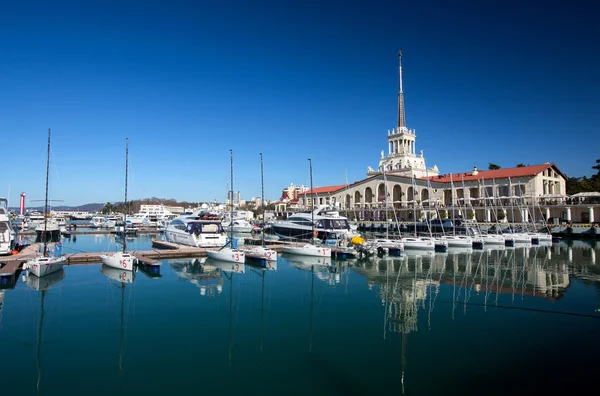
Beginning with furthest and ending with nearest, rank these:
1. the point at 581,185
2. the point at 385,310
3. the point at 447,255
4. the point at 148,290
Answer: the point at 581,185 < the point at 447,255 < the point at 148,290 < the point at 385,310

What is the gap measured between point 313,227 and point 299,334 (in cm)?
3231

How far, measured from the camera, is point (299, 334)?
1498cm

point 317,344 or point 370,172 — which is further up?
point 370,172

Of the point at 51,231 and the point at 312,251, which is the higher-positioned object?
the point at 51,231

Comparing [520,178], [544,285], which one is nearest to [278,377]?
[544,285]

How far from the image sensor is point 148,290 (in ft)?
73.0

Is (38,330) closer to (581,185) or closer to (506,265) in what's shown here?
(506,265)

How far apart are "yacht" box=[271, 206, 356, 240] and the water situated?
21.3 m

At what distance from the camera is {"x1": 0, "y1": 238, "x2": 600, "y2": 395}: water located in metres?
11.0

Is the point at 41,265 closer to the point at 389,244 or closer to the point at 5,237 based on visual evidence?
the point at 5,237

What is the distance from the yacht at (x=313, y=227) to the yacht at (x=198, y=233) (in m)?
11.7

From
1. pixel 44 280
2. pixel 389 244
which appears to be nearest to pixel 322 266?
pixel 389 244

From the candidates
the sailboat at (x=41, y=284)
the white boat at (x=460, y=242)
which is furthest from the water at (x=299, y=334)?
the white boat at (x=460, y=242)

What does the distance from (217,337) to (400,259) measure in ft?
76.9
